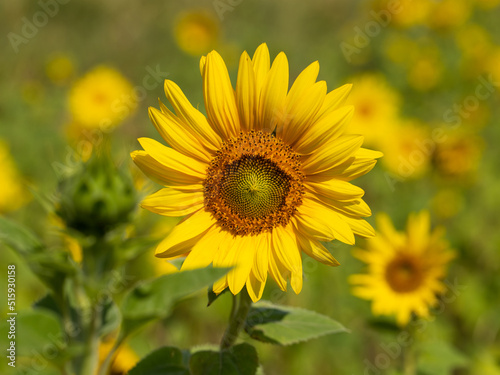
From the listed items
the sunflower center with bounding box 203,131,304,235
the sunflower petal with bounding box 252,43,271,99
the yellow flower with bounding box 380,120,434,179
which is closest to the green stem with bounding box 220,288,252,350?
the sunflower center with bounding box 203,131,304,235

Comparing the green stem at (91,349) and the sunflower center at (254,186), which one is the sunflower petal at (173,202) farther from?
the green stem at (91,349)

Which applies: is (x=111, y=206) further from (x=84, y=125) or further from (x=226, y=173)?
(x=84, y=125)

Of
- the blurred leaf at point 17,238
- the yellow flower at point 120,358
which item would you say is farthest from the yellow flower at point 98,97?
the blurred leaf at point 17,238

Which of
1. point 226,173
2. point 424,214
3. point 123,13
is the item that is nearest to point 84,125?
point 123,13

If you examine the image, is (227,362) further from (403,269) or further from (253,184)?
(403,269)

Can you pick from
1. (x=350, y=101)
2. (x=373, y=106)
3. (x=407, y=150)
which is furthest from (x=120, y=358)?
(x=373, y=106)

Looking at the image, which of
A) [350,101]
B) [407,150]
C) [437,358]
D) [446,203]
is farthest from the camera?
[350,101]
